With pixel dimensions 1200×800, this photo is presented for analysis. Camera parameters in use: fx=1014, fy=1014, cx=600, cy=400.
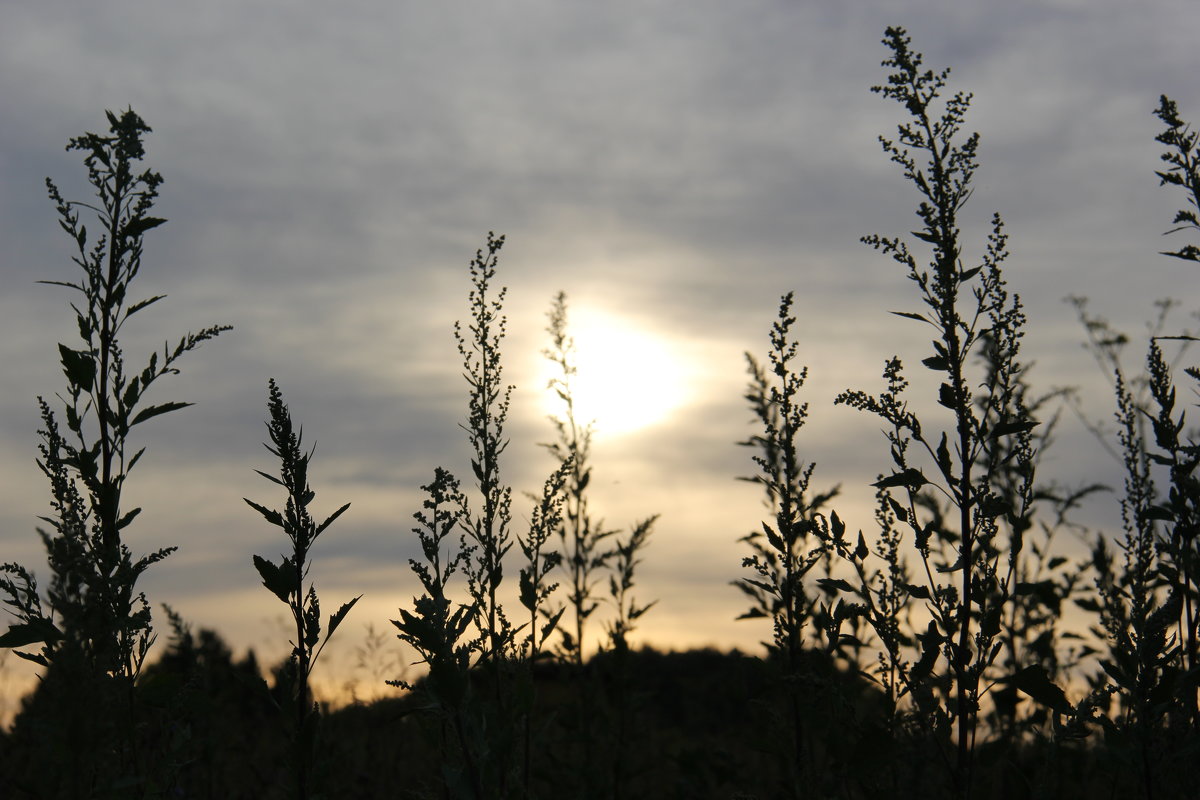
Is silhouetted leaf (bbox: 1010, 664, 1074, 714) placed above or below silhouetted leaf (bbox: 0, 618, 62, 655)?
below

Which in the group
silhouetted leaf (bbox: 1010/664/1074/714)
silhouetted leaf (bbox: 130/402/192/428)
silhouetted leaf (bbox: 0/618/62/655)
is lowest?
silhouetted leaf (bbox: 1010/664/1074/714)

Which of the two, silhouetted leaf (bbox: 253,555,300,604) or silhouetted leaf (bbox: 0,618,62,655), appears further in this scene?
silhouetted leaf (bbox: 0,618,62,655)

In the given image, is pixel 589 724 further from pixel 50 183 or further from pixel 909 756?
pixel 50 183

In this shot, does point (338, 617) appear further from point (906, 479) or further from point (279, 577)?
point (906, 479)

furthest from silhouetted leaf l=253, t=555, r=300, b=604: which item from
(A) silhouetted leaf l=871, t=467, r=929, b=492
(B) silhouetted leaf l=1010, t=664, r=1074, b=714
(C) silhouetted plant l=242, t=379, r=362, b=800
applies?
(B) silhouetted leaf l=1010, t=664, r=1074, b=714

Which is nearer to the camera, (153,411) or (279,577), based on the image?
(279,577)

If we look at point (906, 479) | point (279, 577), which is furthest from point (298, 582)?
point (906, 479)

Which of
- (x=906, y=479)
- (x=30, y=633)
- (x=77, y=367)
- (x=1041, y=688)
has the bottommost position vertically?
(x=1041, y=688)

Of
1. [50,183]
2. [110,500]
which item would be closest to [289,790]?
[110,500]

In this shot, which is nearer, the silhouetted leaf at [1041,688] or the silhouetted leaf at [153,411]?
the silhouetted leaf at [1041,688]

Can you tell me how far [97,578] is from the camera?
447cm

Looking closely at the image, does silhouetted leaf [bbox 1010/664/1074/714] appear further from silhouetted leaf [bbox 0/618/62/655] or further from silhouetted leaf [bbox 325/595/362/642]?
silhouetted leaf [bbox 0/618/62/655]

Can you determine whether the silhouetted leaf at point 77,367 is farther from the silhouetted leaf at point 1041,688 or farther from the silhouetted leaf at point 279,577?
the silhouetted leaf at point 1041,688

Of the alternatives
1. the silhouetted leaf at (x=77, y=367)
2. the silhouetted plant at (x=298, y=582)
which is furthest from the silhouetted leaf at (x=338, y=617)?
the silhouetted leaf at (x=77, y=367)
